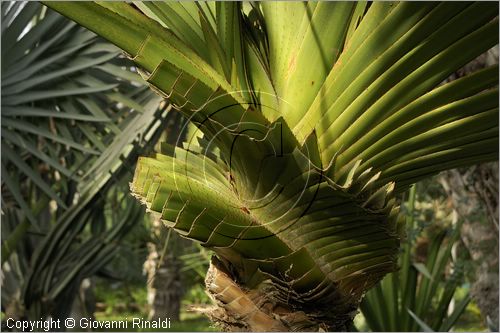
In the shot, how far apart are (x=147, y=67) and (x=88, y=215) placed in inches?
151

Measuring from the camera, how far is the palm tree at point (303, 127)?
1.29 m

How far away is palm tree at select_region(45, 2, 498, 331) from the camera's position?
129cm

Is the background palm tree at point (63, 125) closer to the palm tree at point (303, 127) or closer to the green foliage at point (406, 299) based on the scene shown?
the green foliage at point (406, 299)

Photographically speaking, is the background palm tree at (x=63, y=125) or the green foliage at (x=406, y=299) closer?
the green foliage at (x=406, y=299)

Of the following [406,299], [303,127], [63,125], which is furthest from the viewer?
[63,125]

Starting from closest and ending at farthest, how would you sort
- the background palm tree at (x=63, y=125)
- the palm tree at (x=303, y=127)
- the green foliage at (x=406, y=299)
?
the palm tree at (x=303, y=127), the green foliage at (x=406, y=299), the background palm tree at (x=63, y=125)

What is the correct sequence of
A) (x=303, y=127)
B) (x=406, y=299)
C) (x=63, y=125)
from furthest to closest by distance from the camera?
(x=63, y=125), (x=406, y=299), (x=303, y=127)

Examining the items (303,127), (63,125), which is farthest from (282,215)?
(63,125)

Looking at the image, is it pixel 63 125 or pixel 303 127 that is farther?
pixel 63 125

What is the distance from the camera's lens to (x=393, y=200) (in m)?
1.42

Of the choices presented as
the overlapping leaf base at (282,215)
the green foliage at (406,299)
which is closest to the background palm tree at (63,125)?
the green foliage at (406,299)

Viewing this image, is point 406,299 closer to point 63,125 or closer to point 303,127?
point 63,125

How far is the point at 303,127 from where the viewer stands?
1390 mm

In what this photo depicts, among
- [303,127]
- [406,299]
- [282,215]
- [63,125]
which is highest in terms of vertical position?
[63,125]
